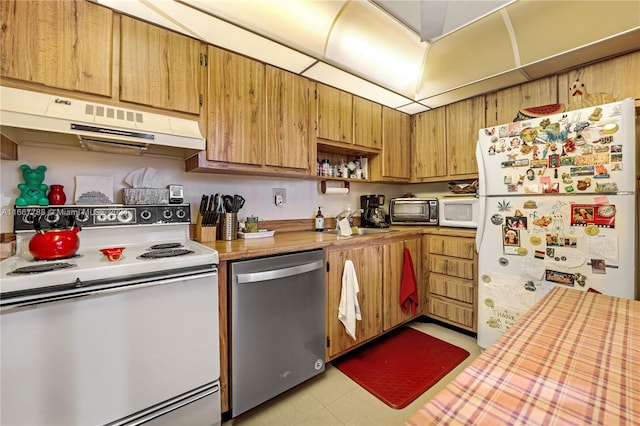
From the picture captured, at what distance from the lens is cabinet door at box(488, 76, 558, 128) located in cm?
215

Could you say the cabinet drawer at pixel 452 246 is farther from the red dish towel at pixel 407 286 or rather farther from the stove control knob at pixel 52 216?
the stove control knob at pixel 52 216

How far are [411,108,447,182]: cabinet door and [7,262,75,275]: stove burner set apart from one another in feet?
9.89

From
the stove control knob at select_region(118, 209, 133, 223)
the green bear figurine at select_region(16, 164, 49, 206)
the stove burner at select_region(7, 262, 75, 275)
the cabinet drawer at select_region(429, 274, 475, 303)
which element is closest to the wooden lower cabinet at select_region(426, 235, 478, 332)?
the cabinet drawer at select_region(429, 274, 475, 303)

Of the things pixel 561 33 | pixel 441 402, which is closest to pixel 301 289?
pixel 441 402

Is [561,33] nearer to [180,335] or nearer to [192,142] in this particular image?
[192,142]

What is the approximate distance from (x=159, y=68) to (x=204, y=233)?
3.42ft

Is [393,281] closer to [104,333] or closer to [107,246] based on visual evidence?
[104,333]

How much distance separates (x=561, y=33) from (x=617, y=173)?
998 millimetres

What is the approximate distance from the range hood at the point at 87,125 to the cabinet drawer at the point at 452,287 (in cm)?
241

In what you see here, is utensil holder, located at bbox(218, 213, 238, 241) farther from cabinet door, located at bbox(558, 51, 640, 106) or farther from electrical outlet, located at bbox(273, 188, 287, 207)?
cabinet door, located at bbox(558, 51, 640, 106)

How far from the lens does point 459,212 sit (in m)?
2.53

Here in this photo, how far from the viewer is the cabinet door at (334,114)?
2238 mm

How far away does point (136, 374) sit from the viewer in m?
1.15

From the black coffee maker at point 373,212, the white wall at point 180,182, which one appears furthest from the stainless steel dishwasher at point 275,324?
the black coffee maker at point 373,212
